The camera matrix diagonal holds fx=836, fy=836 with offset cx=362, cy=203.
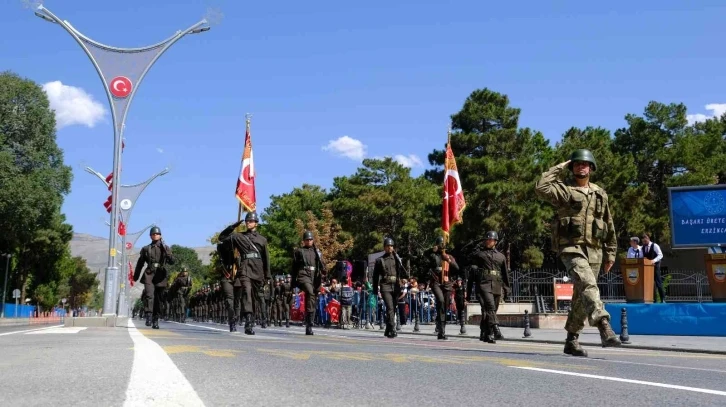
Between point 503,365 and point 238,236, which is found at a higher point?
point 238,236

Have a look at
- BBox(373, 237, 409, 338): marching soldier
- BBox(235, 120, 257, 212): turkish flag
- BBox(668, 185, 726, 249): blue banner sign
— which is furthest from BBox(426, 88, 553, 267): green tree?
BBox(373, 237, 409, 338): marching soldier

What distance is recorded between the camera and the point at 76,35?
2036 centimetres

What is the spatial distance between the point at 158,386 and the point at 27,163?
180 feet

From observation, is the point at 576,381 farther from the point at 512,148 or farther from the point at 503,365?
the point at 512,148

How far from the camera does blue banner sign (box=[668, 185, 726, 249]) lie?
2055 centimetres

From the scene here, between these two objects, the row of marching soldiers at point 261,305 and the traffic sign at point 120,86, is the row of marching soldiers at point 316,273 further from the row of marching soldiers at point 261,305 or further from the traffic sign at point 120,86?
the traffic sign at point 120,86

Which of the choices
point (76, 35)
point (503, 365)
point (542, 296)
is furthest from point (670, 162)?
point (503, 365)

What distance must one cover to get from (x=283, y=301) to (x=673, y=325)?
14.1 meters

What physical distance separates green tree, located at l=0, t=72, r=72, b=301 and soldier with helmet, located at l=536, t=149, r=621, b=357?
48625 mm

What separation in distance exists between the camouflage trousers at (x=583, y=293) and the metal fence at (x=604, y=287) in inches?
585

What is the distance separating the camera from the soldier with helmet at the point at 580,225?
9.45 m

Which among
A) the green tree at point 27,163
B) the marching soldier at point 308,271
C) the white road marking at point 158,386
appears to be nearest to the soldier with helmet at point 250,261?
the marching soldier at point 308,271

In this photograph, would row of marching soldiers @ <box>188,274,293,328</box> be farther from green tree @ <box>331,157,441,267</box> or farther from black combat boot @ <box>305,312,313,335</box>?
green tree @ <box>331,157,441,267</box>

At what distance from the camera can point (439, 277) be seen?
18156 millimetres
